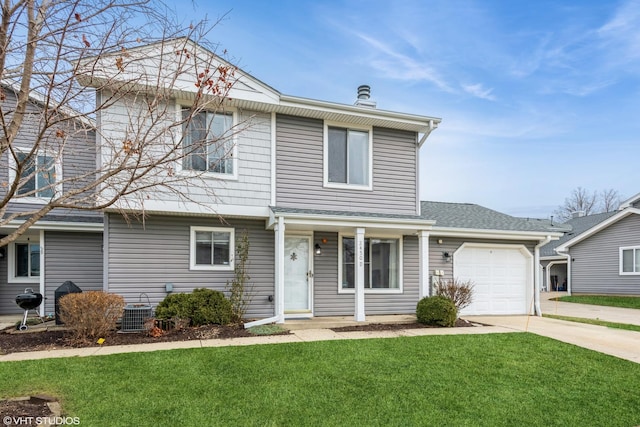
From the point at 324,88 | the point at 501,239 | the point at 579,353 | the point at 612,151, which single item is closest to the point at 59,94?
the point at 579,353

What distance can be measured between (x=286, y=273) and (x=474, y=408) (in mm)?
6022

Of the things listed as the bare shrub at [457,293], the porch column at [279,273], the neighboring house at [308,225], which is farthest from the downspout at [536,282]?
the porch column at [279,273]

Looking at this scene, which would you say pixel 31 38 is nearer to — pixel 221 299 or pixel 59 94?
pixel 59 94

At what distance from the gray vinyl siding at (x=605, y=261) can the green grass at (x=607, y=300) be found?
593 mm

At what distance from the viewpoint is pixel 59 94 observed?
3260 mm

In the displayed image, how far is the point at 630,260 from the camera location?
55.4 feet

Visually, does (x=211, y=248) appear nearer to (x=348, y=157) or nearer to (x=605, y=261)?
(x=348, y=157)

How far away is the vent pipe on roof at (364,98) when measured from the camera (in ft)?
34.1

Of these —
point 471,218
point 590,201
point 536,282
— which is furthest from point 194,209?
point 590,201

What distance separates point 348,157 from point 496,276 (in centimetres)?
581

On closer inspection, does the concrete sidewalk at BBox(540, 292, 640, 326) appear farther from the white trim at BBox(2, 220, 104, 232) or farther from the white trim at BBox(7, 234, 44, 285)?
the white trim at BBox(7, 234, 44, 285)

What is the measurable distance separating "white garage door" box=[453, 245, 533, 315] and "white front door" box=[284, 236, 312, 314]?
14.5ft

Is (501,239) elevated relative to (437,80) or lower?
lower

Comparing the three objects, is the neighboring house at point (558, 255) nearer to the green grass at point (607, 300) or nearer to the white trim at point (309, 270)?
the green grass at point (607, 300)
